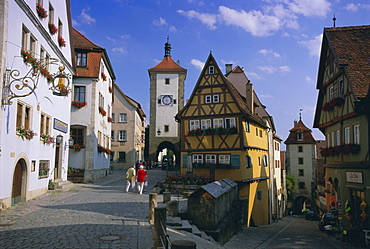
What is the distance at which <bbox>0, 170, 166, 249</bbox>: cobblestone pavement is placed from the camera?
8547 mm

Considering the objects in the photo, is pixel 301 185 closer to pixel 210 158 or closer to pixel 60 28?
pixel 210 158

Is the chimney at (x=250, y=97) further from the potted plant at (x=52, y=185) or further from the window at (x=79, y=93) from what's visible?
the potted plant at (x=52, y=185)

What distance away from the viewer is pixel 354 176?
55.1ft

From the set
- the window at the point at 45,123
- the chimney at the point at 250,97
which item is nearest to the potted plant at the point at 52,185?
the window at the point at 45,123

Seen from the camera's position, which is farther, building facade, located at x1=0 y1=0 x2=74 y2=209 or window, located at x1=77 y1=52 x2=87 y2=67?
window, located at x1=77 y1=52 x2=87 y2=67

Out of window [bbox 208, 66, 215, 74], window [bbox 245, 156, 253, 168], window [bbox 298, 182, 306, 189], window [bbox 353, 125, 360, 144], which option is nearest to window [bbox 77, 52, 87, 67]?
window [bbox 208, 66, 215, 74]

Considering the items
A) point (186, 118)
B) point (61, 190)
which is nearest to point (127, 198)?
point (61, 190)

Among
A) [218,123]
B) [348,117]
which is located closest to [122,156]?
[218,123]

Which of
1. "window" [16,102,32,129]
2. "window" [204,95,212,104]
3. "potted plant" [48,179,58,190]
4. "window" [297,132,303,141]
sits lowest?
"potted plant" [48,179,58,190]

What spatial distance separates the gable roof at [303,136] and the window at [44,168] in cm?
4623

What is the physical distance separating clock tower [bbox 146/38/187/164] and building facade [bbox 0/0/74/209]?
26.7 m

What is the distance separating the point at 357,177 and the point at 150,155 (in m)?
34.7

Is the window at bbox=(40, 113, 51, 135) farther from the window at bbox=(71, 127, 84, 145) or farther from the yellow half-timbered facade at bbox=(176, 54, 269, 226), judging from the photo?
the yellow half-timbered facade at bbox=(176, 54, 269, 226)

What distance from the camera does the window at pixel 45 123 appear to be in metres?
17.9
